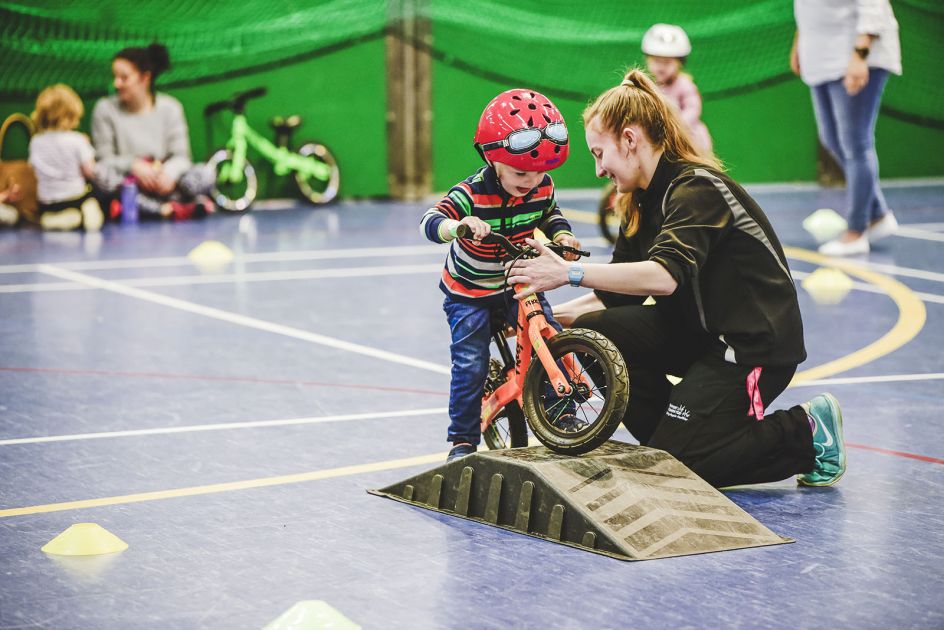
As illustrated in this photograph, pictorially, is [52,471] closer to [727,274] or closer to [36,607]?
[36,607]

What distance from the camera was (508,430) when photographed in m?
4.72

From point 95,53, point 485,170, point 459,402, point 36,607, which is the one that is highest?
point 95,53

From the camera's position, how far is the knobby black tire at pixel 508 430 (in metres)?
4.62

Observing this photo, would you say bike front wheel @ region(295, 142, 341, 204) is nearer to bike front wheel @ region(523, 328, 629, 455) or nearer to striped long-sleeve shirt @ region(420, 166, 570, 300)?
striped long-sleeve shirt @ region(420, 166, 570, 300)

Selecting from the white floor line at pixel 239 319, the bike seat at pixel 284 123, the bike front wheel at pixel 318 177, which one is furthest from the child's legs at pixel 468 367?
the bike front wheel at pixel 318 177

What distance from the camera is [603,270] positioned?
4141mm

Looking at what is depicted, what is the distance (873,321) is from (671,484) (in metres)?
3.54

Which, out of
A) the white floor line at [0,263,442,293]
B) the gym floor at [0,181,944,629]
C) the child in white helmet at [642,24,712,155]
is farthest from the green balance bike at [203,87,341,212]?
the child in white helmet at [642,24,712,155]

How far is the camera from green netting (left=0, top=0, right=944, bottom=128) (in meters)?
12.0

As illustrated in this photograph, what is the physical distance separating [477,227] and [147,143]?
8014 mm

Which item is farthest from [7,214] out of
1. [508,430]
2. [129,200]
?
[508,430]

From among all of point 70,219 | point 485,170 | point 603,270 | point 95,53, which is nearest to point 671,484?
point 603,270

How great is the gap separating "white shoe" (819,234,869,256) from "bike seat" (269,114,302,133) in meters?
5.10

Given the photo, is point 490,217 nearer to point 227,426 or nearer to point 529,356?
point 529,356
